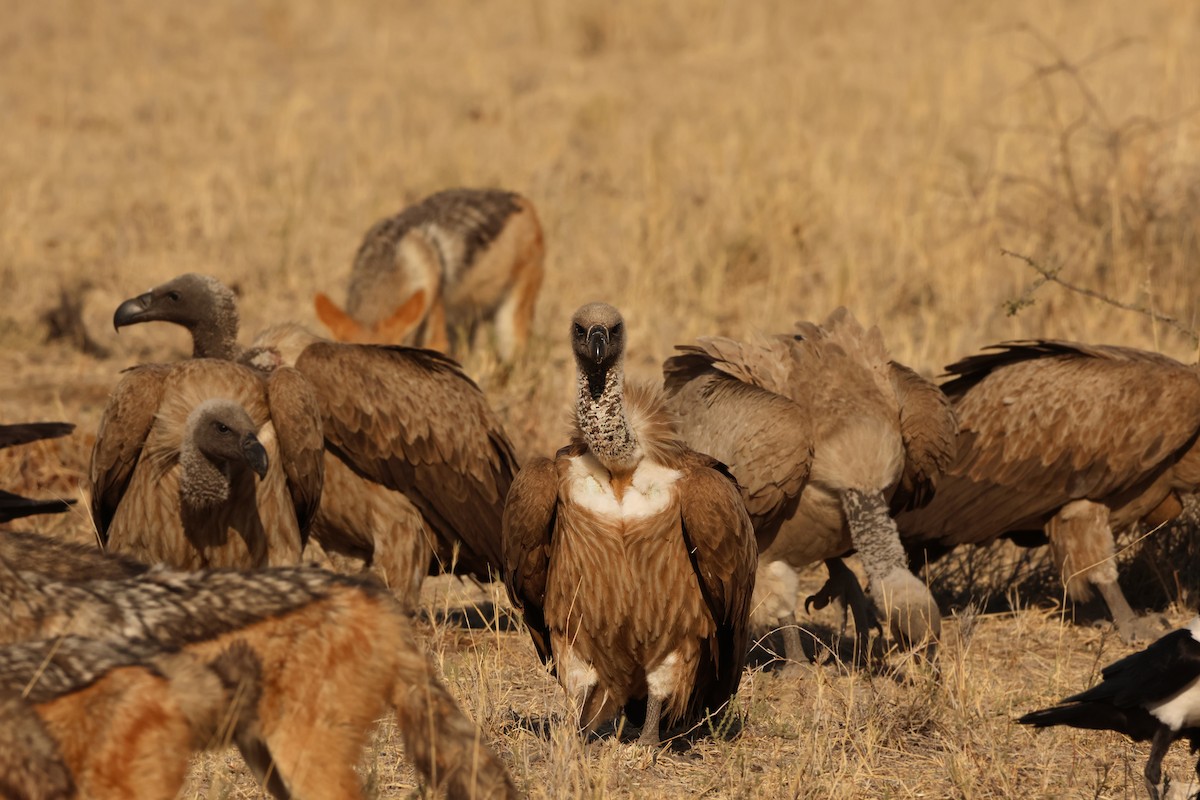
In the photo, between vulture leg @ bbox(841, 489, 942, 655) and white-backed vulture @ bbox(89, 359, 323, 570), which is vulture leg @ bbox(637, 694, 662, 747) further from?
white-backed vulture @ bbox(89, 359, 323, 570)

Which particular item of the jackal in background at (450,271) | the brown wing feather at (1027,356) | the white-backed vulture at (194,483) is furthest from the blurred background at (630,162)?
the white-backed vulture at (194,483)

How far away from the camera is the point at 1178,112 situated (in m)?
13.0

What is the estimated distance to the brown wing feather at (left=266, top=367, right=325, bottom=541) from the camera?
20.9ft

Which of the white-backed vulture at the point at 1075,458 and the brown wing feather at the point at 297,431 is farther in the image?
the white-backed vulture at the point at 1075,458

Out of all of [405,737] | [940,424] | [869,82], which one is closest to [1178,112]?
[869,82]

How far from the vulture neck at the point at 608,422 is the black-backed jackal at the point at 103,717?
1.82 meters

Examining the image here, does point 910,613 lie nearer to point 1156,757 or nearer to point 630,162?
point 1156,757

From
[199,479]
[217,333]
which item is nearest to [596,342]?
[199,479]

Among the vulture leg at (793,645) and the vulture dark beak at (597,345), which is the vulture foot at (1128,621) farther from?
the vulture dark beak at (597,345)

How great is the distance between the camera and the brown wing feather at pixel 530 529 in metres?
5.46

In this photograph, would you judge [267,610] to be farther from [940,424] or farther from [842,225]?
[842,225]

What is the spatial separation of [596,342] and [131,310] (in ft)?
9.04

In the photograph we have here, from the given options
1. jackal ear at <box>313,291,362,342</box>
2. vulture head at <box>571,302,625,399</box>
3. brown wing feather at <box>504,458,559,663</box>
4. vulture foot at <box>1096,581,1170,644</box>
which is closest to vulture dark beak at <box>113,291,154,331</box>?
brown wing feather at <box>504,458,559,663</box>

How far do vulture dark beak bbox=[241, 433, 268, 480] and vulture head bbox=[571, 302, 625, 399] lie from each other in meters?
1.15
